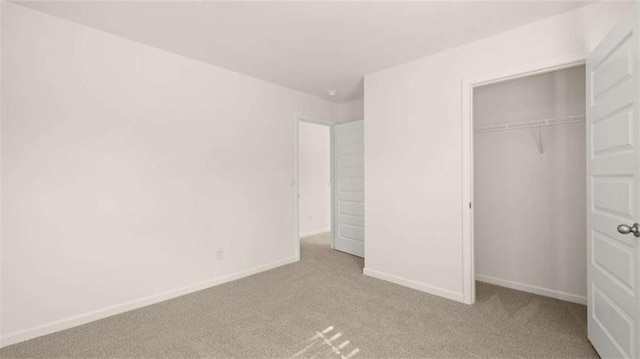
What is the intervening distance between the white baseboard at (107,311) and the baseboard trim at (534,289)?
8.87 feet

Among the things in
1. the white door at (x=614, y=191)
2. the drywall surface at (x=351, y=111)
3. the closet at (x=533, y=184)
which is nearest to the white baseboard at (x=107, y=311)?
the drywall surface at (x=351, y=111)

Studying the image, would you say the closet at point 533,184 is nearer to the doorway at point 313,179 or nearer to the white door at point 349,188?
the white door at point 349,188

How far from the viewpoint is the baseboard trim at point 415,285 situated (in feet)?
9.09

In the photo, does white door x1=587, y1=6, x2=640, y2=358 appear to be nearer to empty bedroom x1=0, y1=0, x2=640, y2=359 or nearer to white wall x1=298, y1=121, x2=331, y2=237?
empty bedroom x1=0, y1=0, x2=640, y2=359

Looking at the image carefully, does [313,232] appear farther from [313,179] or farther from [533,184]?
[533,184]

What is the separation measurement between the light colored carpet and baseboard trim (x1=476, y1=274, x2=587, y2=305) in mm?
95

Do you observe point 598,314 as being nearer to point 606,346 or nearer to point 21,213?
point 606,346

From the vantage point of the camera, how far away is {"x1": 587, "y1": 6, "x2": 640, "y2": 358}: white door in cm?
148

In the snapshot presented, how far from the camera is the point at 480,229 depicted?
10.9ft

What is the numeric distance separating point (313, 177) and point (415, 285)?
11.2ft

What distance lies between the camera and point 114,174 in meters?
2.52

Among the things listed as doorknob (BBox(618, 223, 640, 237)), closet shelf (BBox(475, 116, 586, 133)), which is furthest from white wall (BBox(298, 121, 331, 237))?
doorknob (BBox(618, 223, 640, 237))

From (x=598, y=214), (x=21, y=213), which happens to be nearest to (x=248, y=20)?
(x=21, y=213)

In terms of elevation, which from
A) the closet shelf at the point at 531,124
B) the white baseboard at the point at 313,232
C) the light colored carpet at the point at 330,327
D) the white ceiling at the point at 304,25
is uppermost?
the white ceiling at the point at 304,25
